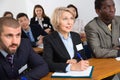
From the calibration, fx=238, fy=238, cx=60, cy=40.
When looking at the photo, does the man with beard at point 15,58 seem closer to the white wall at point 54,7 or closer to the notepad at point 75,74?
the notepad at point 75,74

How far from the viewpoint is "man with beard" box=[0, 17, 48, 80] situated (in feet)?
6.75

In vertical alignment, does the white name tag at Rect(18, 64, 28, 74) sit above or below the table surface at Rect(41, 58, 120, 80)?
above

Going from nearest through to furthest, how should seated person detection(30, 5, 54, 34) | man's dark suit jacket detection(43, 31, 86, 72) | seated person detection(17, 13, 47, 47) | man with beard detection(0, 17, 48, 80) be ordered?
man with beard detection(0, 17, 48, 80)
man's dark suit jacket detection(43, 31, 86, 72)
seated person detection(17, 13, 47, 47)
seated person detection(30, 5, 54, 34)

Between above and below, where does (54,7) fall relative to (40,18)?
above

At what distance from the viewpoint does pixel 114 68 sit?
2328mm

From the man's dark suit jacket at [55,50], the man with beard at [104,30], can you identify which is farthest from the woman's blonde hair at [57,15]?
the man with beard at [104,30]

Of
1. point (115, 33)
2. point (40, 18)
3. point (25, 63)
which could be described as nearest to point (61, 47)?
point (25, 63)

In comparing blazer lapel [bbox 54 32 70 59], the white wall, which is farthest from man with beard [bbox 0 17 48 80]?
the white wall

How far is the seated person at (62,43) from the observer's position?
261 centimetres

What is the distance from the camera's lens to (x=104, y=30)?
119 inches

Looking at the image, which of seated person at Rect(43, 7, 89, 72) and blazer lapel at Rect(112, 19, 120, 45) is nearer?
seated person at Rect(43, 7, 89, 72)

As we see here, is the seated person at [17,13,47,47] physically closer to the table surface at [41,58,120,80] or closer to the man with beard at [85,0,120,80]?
the man with beard at [85,0,120,80]

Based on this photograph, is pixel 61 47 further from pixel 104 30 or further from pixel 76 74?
pixel 104 30

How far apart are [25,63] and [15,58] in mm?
135
